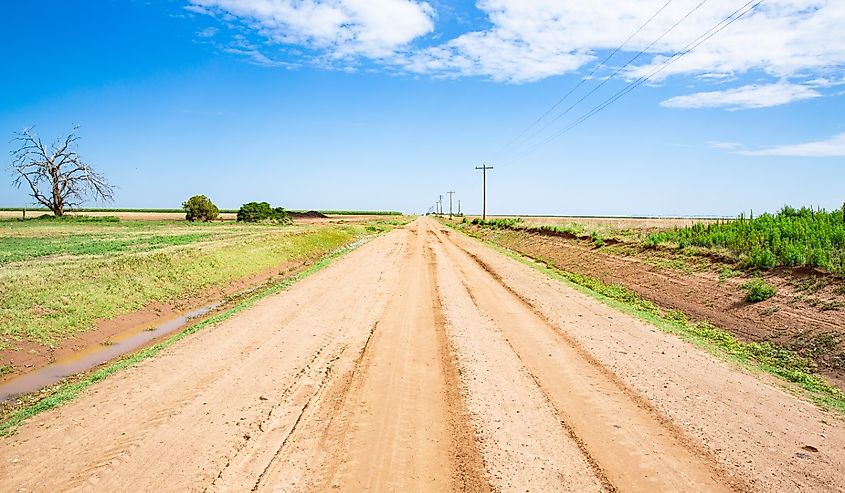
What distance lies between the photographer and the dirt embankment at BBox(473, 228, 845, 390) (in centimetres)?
961

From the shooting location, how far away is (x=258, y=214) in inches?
2918

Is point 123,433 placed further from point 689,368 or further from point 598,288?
point 598,288

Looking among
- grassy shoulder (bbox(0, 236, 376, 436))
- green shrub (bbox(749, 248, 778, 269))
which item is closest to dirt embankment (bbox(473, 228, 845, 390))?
green shrub (bbox(749, 248, 778, 269))

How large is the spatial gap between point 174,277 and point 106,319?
5480 mm

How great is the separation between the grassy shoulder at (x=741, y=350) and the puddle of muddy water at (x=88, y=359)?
12.8 m

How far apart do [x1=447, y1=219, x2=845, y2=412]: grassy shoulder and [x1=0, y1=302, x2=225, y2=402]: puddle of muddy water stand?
1278 cm

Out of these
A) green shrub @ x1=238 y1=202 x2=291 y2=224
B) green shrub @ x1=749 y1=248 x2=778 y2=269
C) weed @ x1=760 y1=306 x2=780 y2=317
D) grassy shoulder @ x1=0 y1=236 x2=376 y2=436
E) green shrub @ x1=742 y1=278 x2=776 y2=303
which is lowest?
grassy shoulder @ x1=0 y1=236 x2=376 y2=436

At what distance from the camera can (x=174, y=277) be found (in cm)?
1888

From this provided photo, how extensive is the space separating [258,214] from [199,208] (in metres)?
8.85

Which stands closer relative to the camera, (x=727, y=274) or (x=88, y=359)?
(x=88, y=359)

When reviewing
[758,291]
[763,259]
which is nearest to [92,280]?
[758,291]

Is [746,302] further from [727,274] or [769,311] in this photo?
[727,274]

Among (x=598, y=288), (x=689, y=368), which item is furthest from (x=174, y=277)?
(x=689, y=368)

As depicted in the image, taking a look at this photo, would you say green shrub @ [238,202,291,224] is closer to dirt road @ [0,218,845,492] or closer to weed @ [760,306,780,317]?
dirt road @ [0,218,845,492]
